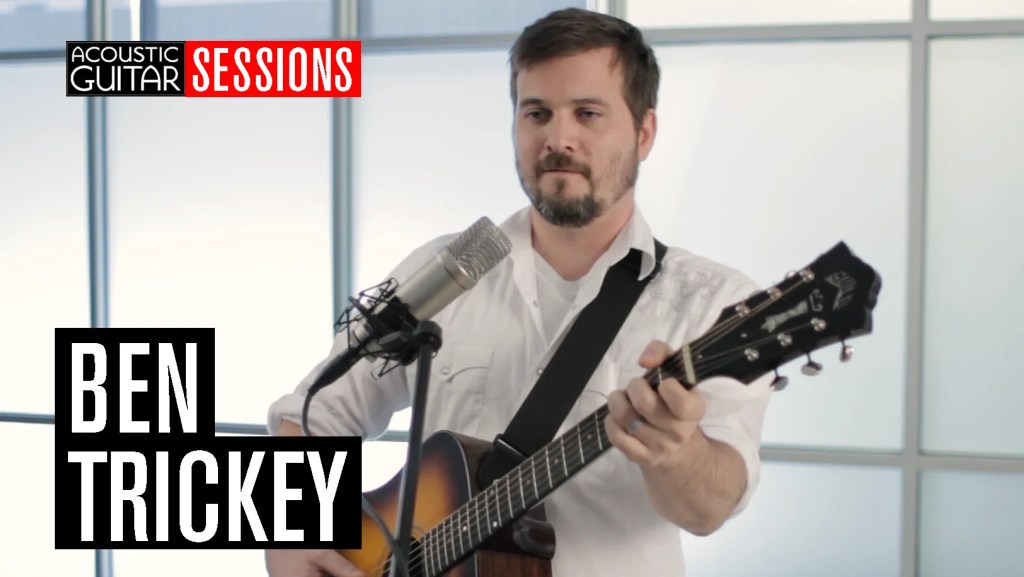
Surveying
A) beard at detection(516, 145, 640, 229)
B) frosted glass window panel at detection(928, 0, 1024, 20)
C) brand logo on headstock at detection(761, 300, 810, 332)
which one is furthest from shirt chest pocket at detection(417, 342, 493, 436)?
frosted glass window panel at detection(928, 0, 1024, 20)

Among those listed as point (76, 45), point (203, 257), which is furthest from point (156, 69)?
point (203, 257)

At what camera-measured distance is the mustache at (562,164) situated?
1.67m

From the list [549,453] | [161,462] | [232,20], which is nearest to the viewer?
[549,453]

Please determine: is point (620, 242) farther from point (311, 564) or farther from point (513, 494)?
point (311, 564)

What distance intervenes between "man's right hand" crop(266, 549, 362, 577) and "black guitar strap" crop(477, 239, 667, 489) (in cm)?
30

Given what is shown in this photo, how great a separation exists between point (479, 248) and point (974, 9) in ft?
7.48

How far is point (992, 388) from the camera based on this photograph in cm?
302

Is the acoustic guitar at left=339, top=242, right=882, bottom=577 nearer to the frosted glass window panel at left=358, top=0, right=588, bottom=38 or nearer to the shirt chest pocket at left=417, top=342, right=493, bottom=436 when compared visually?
the shirt chest pocket at left=417, top=342, right=493, bottom=436

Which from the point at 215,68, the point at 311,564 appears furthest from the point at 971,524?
the point at 215,68

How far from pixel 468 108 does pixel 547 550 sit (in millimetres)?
A: 2077

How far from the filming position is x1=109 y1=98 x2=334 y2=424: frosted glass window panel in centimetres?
349

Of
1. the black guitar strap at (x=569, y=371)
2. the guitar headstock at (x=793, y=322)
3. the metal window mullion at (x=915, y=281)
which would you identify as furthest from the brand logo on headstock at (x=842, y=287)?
the metal window mullion at (x=915, y=281)

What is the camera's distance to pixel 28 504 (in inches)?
150

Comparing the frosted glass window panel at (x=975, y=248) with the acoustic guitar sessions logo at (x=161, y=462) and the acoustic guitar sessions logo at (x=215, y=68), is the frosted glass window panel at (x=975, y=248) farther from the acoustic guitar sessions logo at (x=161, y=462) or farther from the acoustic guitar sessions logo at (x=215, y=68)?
the acoustic guitar sessions logo at (x=161, y=462)
